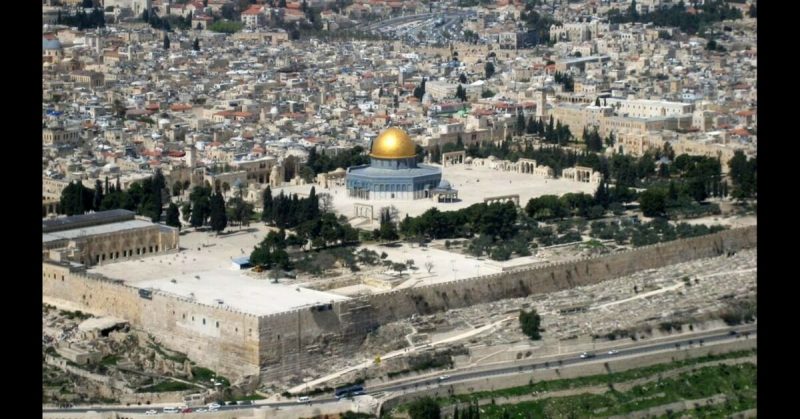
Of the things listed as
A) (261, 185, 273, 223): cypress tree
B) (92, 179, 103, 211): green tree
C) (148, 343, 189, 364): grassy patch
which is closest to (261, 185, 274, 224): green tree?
(261, 185, 273, 223): cypress tree

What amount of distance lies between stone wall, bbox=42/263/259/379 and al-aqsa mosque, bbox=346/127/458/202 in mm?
7860

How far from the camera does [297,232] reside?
75.6ft

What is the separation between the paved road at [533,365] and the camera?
15.6 m

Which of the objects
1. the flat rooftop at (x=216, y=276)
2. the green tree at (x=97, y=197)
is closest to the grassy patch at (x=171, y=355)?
the flat rooftop at (x=216, y=276)

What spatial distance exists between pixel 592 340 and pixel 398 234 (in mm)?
5660

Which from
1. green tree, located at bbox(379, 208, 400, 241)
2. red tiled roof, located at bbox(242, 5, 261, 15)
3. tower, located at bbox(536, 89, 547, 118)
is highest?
red tiled roof, located at bbox(242, 5, 261, 15)

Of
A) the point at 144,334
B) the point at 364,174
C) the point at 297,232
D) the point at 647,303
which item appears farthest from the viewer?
the point at 364,174

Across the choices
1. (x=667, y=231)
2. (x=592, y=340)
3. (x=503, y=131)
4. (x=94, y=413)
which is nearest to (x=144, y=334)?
(x=94, y=413)

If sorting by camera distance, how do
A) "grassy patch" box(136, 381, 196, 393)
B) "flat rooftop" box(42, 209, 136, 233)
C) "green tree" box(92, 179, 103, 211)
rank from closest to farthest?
"grassy patch" box(136, 381, 196, 393) → "flat rooftop" box(42, 209, 136, 233) → "green tree" box(92, 179, 103, 211)

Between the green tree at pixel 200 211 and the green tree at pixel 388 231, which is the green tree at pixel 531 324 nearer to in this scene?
the green tree at pixel 388 231

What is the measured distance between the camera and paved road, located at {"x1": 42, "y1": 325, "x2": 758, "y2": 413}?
15.6 meters

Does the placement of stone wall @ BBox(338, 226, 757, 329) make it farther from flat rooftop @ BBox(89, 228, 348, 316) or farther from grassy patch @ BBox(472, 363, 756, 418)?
grassy patch @ BBox(472, 363, 756, 418)

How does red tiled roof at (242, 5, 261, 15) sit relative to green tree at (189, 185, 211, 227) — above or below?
above

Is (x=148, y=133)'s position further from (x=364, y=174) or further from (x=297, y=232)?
(x=297, y=232)
